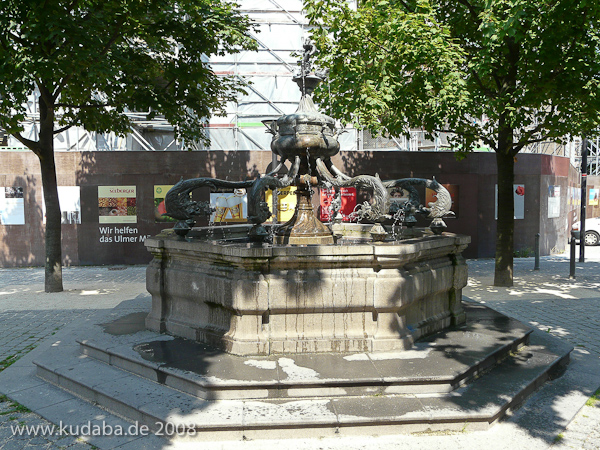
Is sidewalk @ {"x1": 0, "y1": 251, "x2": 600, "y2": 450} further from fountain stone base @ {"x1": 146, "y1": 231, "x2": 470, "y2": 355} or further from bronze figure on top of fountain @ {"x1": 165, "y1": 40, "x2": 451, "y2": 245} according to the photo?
bronze figure on top of fountain @ {"x1": 165, "y1": 40, "x2": 451, "y2": 245}

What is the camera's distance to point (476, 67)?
30.6 ft

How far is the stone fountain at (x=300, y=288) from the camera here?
5.40m

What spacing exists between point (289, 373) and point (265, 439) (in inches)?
29.7

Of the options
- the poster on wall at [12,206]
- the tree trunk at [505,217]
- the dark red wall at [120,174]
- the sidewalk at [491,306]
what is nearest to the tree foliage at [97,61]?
the sidewalk at [491,306]

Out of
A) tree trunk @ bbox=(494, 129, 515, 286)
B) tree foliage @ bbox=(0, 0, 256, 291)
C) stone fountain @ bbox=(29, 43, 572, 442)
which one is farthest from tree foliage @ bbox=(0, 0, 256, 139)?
tree trunk @ bbox=(494, 129, 515, 286)

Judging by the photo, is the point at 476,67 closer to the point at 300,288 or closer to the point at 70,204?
the point at 300,288

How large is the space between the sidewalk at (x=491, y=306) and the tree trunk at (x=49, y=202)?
16.0 inches

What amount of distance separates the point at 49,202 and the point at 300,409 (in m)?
8.57

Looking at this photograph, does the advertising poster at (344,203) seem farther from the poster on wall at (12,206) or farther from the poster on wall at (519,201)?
the poster on wall at (12,206)

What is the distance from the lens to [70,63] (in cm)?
866

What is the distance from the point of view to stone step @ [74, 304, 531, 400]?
184 inches

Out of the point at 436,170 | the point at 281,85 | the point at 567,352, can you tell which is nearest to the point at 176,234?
the point at 567,352

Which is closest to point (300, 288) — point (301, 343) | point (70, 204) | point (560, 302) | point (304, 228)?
point (301, 343)

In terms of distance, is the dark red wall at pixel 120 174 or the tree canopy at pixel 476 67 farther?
the dark red wall at pixel 120 174
